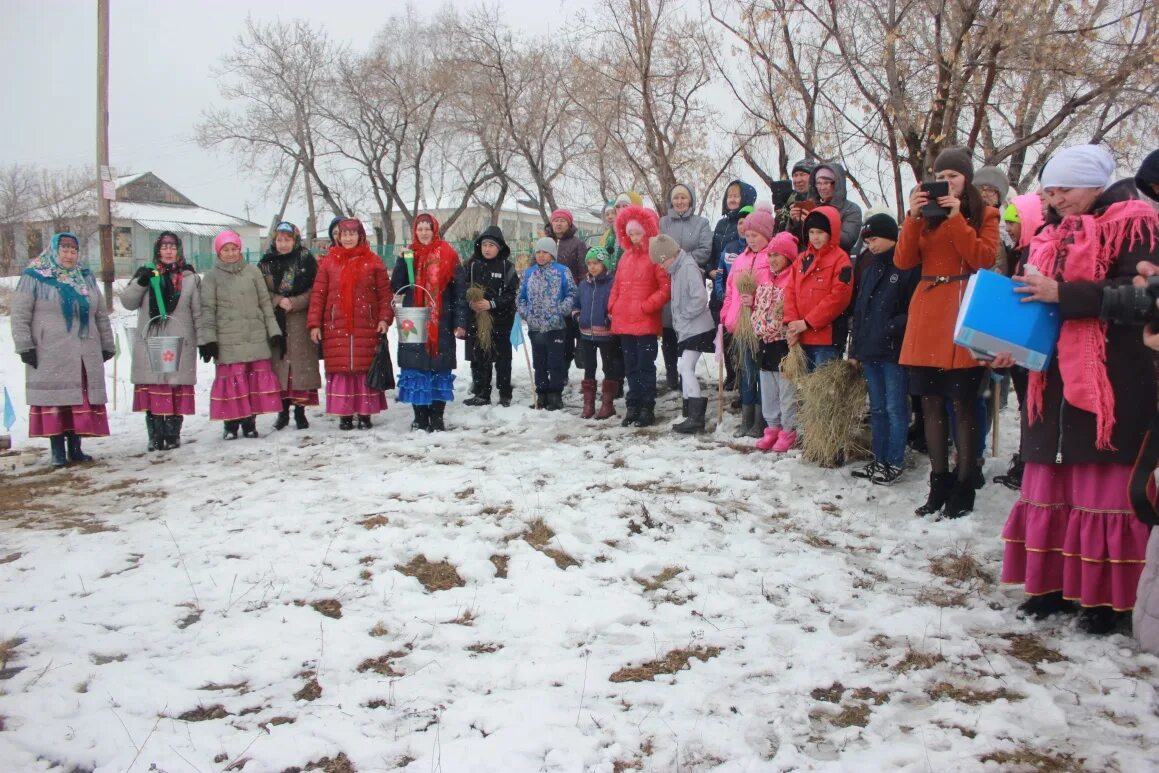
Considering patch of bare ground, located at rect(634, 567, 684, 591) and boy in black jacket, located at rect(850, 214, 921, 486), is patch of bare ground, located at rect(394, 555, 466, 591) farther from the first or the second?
boy in black jacket, located at rect(850, 214, 921, 486)

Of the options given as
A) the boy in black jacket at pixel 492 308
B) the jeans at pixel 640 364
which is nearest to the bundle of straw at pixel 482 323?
the boy in black jacket at pixel 492 308

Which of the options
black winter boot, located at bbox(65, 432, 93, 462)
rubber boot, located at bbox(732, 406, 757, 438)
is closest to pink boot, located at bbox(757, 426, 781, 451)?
rubber boot, located at bbox(732, 406, 757, 438)

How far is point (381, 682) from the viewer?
3023 millimetres

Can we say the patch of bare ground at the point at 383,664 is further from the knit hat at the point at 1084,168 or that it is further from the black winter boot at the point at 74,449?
the black winter boot at the point at 74,449

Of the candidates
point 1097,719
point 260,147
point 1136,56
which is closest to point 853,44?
point 1136,56

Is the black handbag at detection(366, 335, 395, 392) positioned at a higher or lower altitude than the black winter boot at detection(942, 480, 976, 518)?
higher

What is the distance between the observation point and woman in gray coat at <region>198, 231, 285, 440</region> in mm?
7219

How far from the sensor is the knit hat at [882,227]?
5184mm

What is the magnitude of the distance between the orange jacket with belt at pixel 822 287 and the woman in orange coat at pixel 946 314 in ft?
3.43

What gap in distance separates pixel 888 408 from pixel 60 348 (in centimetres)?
643

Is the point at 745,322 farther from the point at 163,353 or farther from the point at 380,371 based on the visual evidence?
the point at 163,353

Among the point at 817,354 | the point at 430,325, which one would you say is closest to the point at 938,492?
the point at 817,354

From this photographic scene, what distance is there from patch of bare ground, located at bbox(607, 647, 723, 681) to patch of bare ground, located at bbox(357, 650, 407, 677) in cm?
84

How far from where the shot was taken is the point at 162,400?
23.3 ft
